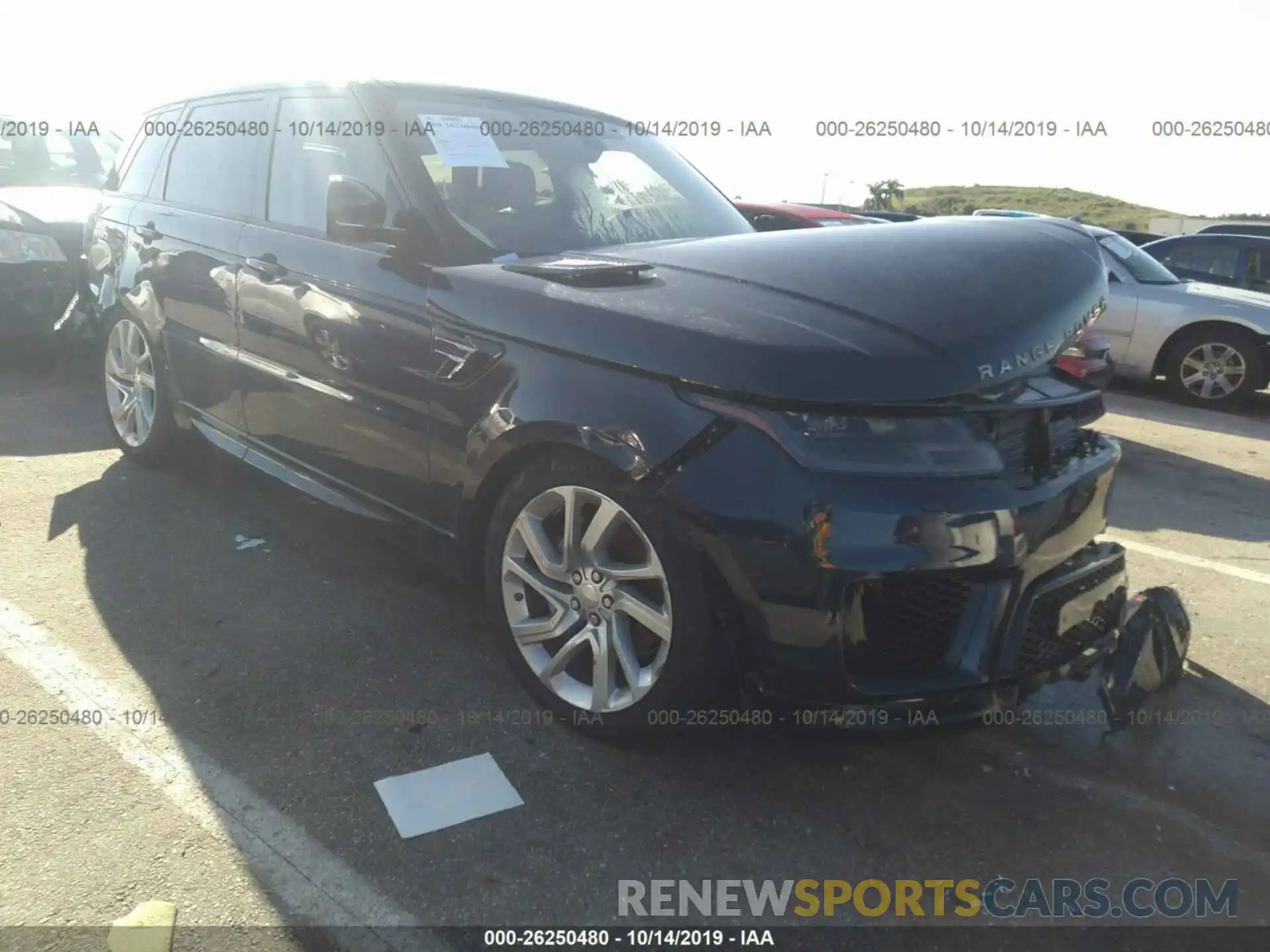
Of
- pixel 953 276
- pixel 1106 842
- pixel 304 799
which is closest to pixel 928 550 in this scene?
pixel 953 276

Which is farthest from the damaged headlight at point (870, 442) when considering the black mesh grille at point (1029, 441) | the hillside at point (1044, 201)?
the hillside at point (1044, 201)

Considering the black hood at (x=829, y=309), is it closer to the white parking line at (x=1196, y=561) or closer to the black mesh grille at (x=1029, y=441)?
the black mesh grille at (x=1029, y=441)

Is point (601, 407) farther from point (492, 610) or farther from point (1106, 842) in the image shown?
point (1106, 842)

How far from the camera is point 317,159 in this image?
3.55 meters

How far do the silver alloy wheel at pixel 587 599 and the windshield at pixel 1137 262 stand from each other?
7902 mm

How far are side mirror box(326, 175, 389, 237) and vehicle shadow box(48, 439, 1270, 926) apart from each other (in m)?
1.02

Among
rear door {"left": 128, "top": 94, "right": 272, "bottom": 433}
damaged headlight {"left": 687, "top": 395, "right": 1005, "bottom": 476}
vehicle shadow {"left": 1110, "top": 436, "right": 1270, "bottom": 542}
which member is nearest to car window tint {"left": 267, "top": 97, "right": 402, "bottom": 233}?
rear door {"left": 128, "top": 94, "right": 272, "bottom": 433}

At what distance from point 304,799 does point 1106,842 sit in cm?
201

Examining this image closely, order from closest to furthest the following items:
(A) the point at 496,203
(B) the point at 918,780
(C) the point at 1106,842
A: (C) the point at 1106,842
(B) the point at 918,780
(A) the point at 496,203

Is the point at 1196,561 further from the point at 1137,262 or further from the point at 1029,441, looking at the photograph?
the point at 1137,262

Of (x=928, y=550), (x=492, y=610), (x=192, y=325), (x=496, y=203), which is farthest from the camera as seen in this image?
(x=192, y=325)

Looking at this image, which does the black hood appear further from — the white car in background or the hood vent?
the white car in background

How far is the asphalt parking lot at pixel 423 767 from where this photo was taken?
7.25ft

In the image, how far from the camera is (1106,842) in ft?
7.91
